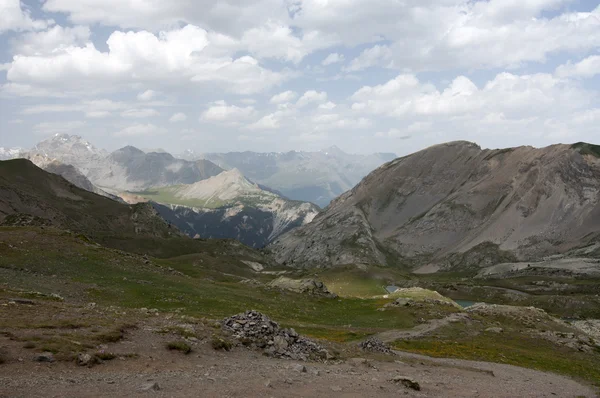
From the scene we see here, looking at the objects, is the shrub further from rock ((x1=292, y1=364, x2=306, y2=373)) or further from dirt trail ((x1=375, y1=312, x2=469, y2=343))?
dirt trail ((x1=375, y1=312, x2=469, y2=343))

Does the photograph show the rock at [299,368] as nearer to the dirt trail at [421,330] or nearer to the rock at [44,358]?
the rock at [44,358]

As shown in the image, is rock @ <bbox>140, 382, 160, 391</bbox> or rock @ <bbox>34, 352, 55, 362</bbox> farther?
rock @ <bbox>34, 352, 55, 362</bbox>

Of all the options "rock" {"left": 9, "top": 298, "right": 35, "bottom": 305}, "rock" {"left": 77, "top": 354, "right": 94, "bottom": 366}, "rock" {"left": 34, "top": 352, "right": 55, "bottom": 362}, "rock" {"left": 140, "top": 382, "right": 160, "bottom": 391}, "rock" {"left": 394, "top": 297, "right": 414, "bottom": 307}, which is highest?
"rock" {"left": 9, "top": 298, "right": 35, "bottom": 305}

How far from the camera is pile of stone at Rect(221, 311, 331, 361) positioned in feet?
96.1

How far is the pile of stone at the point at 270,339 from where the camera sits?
96.1 ft

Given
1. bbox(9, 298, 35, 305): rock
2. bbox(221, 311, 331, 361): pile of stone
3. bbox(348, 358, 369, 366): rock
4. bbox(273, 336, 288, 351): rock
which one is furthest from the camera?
bbox(9, 298, 35, 305): rock

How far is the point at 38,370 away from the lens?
18.9 meters

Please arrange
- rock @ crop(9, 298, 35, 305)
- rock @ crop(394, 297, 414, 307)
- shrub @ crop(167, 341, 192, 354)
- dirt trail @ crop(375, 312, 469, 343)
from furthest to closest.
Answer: rock @ crop(394, 297, 414, 307)
dirt trail @ crop(375, 312, 469, 343)
rock @ crop(9, 298, 35, 305)
shrub @ crop(167, 341, 192, 354)

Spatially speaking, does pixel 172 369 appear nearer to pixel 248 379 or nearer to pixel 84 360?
pixel 248 379

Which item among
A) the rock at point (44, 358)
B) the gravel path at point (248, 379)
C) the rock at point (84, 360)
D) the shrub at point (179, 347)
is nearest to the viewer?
the gravel path at point (248, 379)

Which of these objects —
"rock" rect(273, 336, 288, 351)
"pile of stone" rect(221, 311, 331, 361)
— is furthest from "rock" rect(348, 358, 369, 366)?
"rock" rect(273, 336, 288, 351)

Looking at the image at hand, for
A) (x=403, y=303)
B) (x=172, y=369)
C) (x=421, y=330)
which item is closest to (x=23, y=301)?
(x=172, y=369)

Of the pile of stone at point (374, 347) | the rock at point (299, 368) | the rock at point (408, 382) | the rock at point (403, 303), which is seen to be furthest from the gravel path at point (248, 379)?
the rock at point (403, 303)

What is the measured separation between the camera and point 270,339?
99.1 ft
